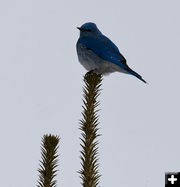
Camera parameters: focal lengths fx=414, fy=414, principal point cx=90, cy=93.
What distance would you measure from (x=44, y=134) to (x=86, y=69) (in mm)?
5740

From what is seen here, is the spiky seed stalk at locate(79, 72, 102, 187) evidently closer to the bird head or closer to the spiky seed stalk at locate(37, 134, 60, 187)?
the spiky seed stalk at locate(37, 134, 60, 187)

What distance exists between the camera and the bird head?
10641mm

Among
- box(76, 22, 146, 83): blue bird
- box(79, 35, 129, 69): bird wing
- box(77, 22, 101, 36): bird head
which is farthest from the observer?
box(77, 22, 101, 36): bird head

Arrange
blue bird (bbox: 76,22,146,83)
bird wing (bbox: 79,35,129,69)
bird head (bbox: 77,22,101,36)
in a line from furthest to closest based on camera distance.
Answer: bird head (bbox: 77,22,101,36), bird wing (bbox: 79,35,129,69), blue bird (bbox: 76,22,146,83)

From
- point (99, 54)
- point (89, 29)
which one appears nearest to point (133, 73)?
point (99, 54)

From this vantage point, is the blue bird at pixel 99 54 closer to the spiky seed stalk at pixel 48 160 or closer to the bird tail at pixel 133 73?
the bird tail at pixel 133 73

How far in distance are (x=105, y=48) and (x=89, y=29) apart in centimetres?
135

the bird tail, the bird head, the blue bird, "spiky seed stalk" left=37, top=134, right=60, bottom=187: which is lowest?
"spiky seed stalk" left=37, top=134, right=60, bottom=187

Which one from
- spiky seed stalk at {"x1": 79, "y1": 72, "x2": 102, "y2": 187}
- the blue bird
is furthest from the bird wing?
spiky seed stalk at {"x1": 79, "y1": 72, "x2": 102, "y2": 187}

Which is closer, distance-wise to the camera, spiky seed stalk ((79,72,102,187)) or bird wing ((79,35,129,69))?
spiky seed stalk ((79,72,102,187))

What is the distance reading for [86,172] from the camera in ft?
11.6

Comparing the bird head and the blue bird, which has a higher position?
the bird head

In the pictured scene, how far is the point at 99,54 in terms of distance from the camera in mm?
9469

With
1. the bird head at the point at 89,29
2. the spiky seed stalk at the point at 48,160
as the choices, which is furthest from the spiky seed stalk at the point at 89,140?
the bird head at the point at 89,29
